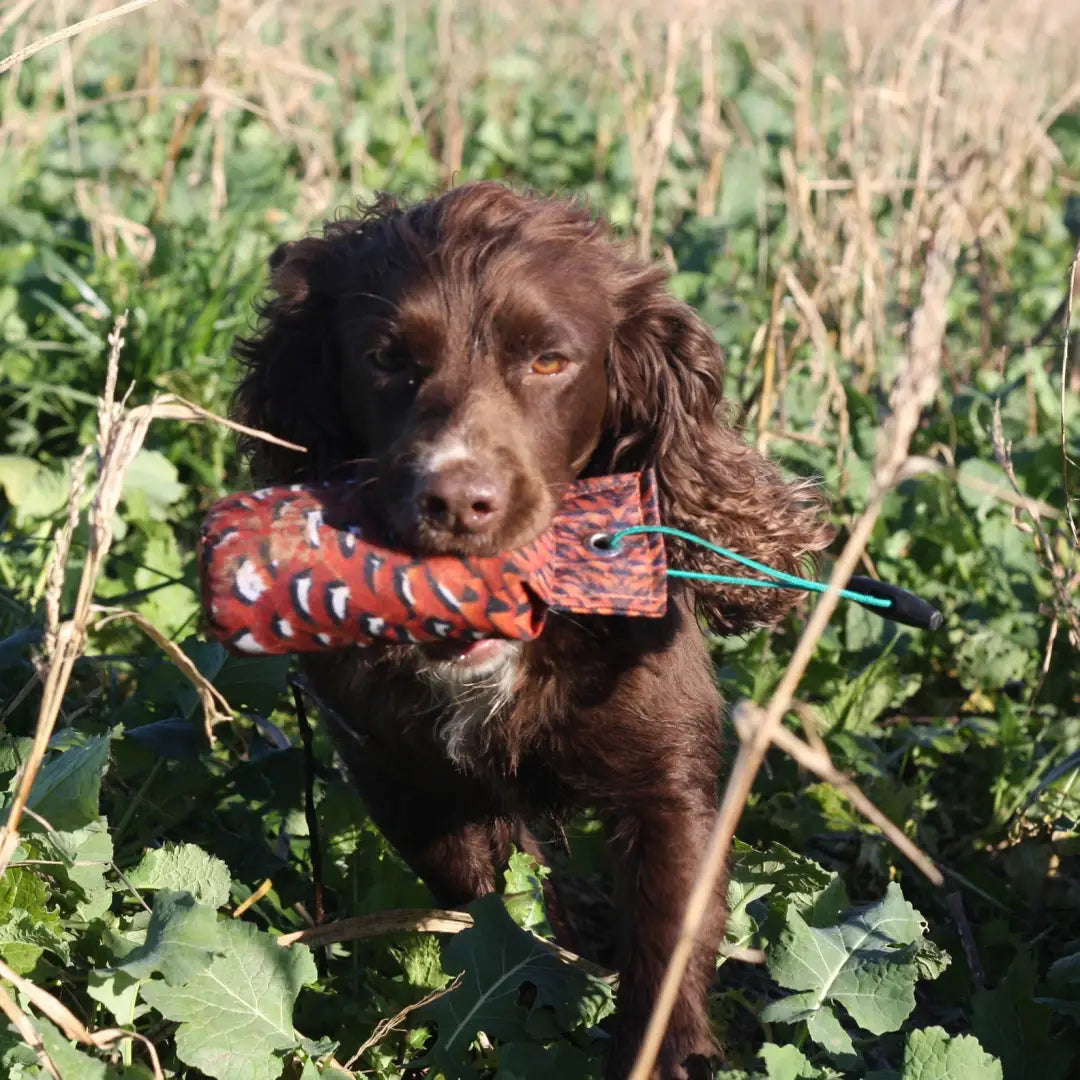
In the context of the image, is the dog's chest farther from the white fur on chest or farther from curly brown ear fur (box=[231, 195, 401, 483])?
curly brown ear fur (box=[231, 195, 401, 483])

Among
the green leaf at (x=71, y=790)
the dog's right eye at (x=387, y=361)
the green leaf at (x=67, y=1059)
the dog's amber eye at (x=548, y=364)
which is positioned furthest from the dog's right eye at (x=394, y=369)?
the green leaf at (x=67, y=1059)

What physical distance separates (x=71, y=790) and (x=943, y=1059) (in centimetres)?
130

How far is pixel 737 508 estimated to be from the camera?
3141 millimetres

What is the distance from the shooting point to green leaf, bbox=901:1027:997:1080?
2.35 m

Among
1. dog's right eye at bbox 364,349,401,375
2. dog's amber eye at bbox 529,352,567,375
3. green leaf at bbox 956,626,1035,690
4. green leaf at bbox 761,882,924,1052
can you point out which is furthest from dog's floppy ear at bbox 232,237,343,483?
green leaf at bbox 956,626,1035,690

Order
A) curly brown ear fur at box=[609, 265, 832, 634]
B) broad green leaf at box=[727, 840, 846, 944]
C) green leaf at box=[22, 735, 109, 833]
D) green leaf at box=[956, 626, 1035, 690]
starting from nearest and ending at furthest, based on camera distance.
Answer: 1. green leaf at box=[22, 735, 109, 833]
2. broad green leaf at box=[727, 840, 846, 944]
3. curly brown ear fur at box=[609, 265, 832, 634]
4. green leaf at box=[956, 626, 1035, 690]

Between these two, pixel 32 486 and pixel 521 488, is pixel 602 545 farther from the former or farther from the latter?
pixel 32 486

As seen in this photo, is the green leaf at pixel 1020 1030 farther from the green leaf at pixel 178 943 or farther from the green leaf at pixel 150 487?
the green leaf at pixel 150 487

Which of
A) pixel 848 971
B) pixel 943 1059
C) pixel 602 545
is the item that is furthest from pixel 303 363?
pixel 943 1059

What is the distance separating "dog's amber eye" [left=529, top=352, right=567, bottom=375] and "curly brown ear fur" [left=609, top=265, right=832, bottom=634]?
0.21 meters

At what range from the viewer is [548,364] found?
3.00 m

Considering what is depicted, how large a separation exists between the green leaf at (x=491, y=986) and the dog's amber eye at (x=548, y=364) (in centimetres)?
92

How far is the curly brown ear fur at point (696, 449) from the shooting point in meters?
3.12

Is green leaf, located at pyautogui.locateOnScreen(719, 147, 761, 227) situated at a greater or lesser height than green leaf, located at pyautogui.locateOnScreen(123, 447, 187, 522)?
greater
